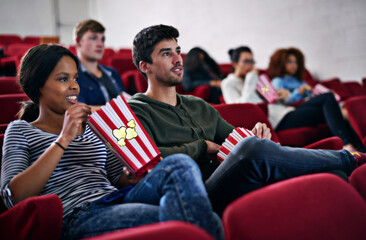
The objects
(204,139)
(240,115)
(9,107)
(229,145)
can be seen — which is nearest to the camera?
(229,145)

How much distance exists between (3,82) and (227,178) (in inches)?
60.3

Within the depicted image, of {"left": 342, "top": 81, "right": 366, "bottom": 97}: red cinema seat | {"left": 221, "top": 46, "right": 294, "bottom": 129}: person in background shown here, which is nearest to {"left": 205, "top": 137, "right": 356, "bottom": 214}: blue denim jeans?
{"left": 221, "top": 46, "right": 294, "bottom": 129}: person in background

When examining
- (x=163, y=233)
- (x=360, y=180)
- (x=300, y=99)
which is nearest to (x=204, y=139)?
(x=360, y=180)

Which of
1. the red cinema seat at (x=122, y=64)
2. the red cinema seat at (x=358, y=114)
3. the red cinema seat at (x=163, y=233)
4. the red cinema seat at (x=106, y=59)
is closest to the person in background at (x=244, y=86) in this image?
the red cinema seat at (x=358, y=114)

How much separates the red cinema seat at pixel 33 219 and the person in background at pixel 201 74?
6.90 feet

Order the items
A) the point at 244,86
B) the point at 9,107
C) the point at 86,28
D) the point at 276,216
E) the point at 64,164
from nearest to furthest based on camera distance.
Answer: the point at 276,216, the point at 64,164, the point at 9,107, the point at 86,28, the point at 244,86

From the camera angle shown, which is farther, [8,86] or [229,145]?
[8,86]

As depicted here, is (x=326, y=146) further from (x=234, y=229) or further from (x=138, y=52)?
(x=234, y=229)

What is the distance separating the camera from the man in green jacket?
101 centimetres

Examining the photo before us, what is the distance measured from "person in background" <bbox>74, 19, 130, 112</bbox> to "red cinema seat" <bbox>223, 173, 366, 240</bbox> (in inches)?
57.4

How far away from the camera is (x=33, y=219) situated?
808 mm

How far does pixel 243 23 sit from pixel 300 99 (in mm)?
2249

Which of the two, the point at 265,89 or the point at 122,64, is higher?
the point at 122,64

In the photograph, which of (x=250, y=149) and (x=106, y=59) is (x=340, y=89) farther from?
(x=250, y=149)
